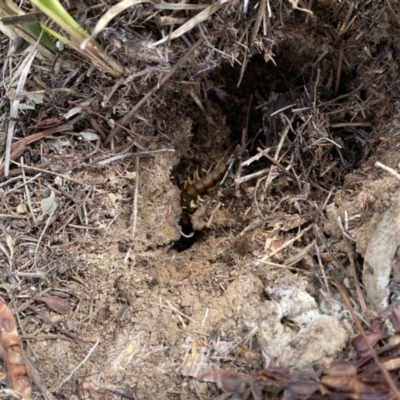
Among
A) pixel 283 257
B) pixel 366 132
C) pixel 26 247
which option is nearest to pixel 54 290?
pixel 26 247

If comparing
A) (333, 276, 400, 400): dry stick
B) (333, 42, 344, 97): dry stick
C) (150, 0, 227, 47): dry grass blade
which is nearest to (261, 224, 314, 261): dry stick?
(333, 276, 400, 400): dry stick

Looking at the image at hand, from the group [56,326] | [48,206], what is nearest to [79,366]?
[56,326]

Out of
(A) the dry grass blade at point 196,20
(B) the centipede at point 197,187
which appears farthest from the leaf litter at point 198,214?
(B) the centipede at point 197,187

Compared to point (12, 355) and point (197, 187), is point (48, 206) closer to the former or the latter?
point (12, 355)

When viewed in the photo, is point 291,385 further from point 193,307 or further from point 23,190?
point 23,190

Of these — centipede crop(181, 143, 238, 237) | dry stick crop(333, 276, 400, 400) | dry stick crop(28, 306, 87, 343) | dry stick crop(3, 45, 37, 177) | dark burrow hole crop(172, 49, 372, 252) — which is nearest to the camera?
dry stick crop(333, 276, 400, 400)

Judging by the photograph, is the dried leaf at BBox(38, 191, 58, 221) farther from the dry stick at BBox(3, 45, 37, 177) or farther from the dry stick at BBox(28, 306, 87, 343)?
the dry stick at BBox(28, 306, 87, 343)

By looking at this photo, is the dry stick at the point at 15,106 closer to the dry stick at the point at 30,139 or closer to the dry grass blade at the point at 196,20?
the dry stick at the point at 30,139
